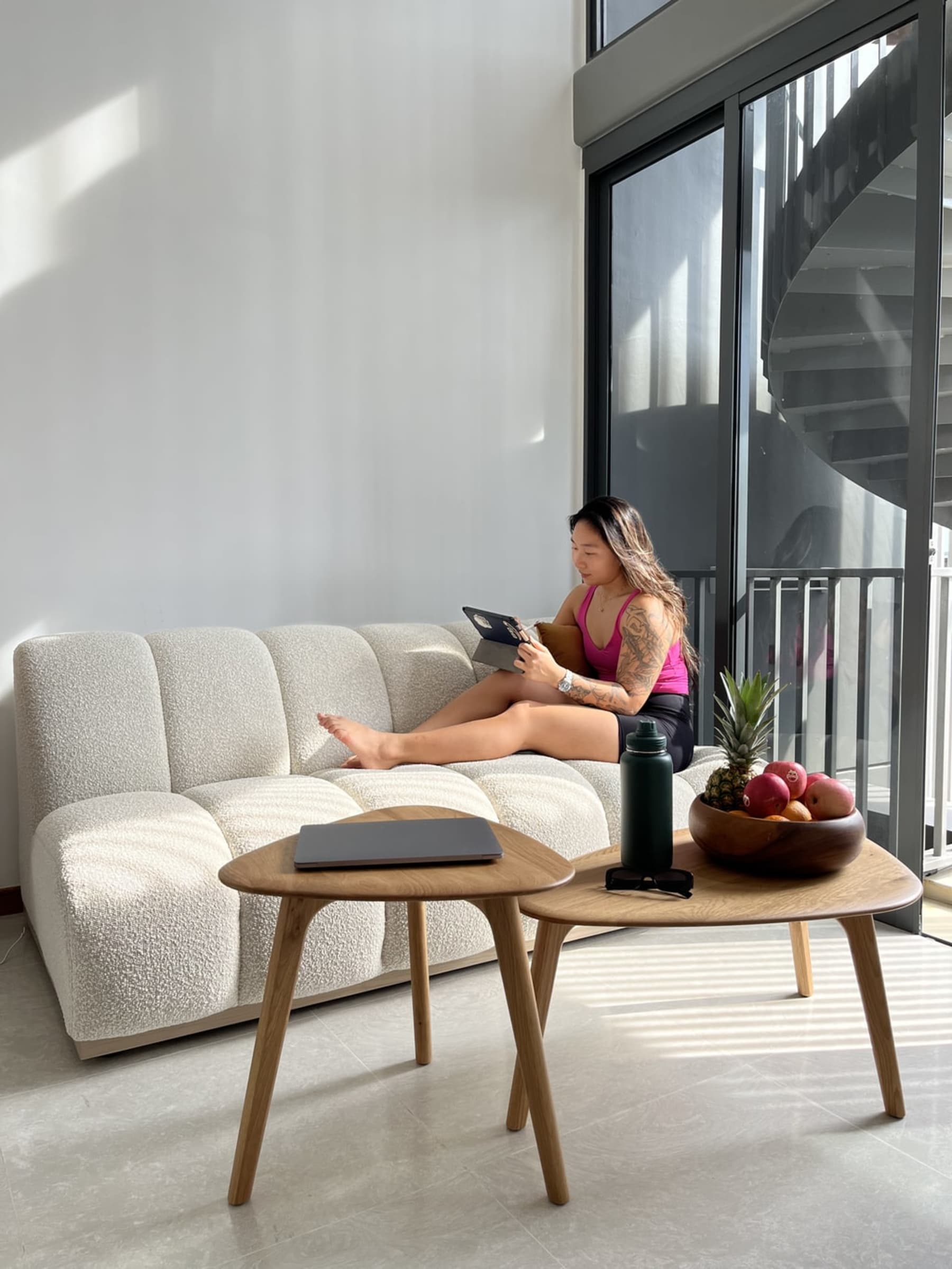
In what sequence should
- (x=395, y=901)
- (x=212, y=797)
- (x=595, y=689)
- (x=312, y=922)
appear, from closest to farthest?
(x=395, y=901) < (x=312, y=922) < (x=212, y=797) < (x=595, y=689)

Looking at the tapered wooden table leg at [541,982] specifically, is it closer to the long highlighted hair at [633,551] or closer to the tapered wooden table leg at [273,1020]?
the tapered wooden table leg at [273,1020]

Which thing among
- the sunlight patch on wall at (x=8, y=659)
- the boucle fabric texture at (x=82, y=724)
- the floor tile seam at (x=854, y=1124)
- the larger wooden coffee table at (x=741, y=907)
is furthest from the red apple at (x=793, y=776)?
the sunlight patch on wall at (x=8, y=659)

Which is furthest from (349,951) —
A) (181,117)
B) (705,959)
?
(181,117)

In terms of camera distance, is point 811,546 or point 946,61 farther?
point 811,546

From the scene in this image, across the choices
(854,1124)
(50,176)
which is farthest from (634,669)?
(50,176)

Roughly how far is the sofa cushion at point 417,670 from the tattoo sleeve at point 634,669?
15.5 inches

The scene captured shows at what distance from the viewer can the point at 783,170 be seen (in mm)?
2861

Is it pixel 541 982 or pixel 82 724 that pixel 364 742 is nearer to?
pixel 82 724

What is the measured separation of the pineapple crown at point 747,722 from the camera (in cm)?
159

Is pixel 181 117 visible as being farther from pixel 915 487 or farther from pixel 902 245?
pixel 915 487

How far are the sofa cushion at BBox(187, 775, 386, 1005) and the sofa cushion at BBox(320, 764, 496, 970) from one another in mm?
35

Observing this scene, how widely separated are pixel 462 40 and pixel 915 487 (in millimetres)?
2219

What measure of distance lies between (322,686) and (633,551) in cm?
96

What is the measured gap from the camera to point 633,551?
281 cm
